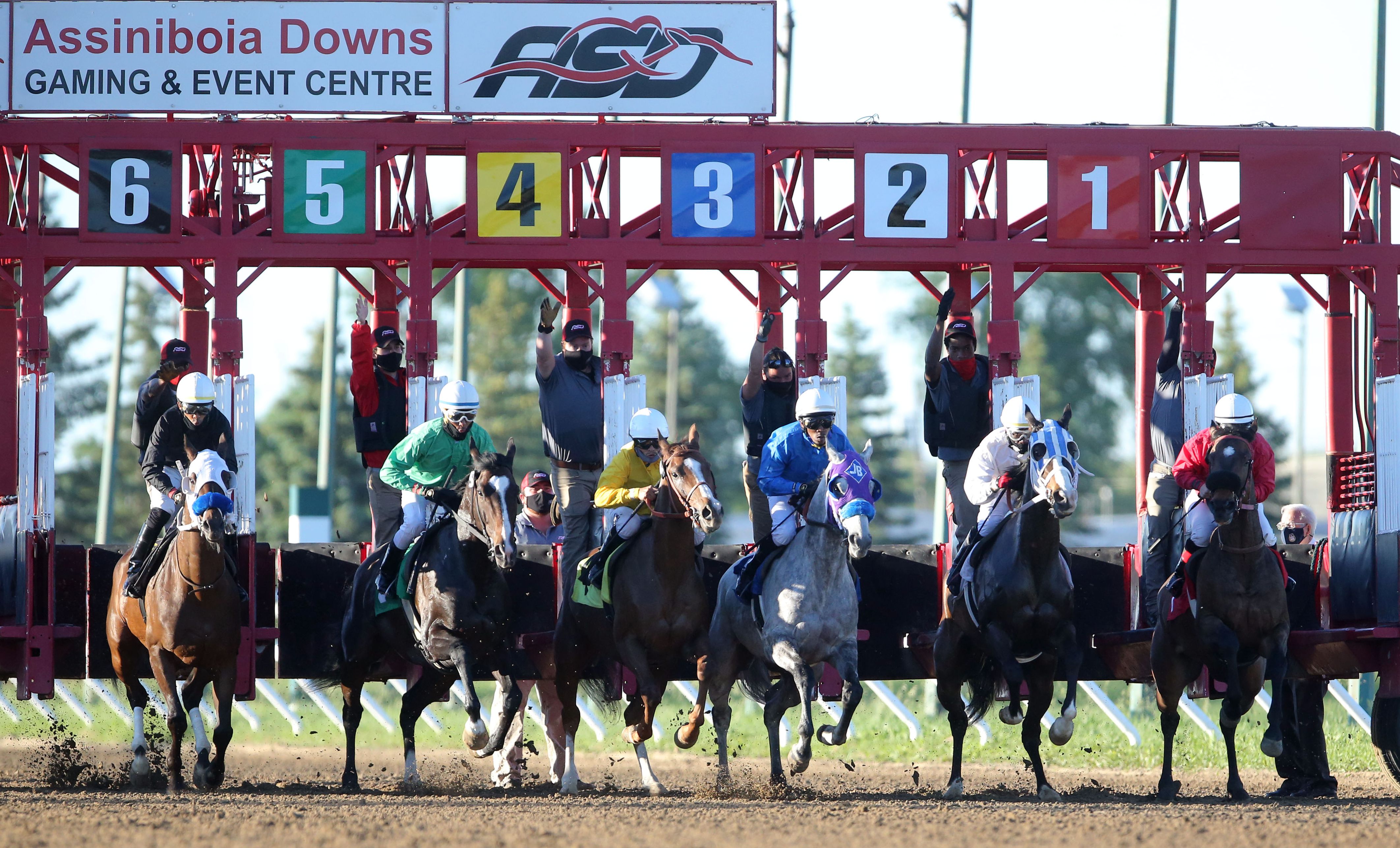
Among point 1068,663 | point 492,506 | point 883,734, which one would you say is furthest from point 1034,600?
point 883,734

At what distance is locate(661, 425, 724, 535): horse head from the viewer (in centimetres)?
1066

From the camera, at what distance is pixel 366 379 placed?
43.5ft

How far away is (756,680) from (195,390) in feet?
13.6

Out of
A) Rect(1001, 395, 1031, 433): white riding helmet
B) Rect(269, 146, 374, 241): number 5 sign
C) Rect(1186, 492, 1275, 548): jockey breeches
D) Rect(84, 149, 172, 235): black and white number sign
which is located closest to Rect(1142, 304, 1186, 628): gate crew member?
Rect(1186, 492, 1275, 548): jockey breeches

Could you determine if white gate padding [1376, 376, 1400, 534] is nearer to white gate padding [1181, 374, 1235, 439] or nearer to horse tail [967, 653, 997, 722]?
white gate padding [1181, 374, 1235, 439]

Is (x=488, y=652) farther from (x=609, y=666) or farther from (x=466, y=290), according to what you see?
(x=466, y=290)

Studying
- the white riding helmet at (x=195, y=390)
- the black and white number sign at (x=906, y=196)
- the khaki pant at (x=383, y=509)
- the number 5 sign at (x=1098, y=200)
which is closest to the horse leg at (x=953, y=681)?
the black and white number sign at (x=906, y=196)

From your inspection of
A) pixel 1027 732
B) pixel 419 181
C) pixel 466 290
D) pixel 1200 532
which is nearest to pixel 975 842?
pixel 1027 732

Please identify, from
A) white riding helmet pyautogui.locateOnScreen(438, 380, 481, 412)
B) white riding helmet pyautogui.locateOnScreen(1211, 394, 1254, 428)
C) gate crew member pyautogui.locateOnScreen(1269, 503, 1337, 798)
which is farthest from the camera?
gate crew member pyautogui.locateOnScreen(1269, 503, 1337, 798)

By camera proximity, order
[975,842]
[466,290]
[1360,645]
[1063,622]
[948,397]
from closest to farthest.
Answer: [975,842]
[1063,622]
[1360,645]
[948,397]
[466,290]

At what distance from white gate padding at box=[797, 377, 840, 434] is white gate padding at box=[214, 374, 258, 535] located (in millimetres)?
3846

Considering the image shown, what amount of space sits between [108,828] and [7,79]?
646cm

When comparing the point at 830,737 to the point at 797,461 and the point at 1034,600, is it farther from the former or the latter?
the point at 797,461

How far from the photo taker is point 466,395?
11992 millimetres
